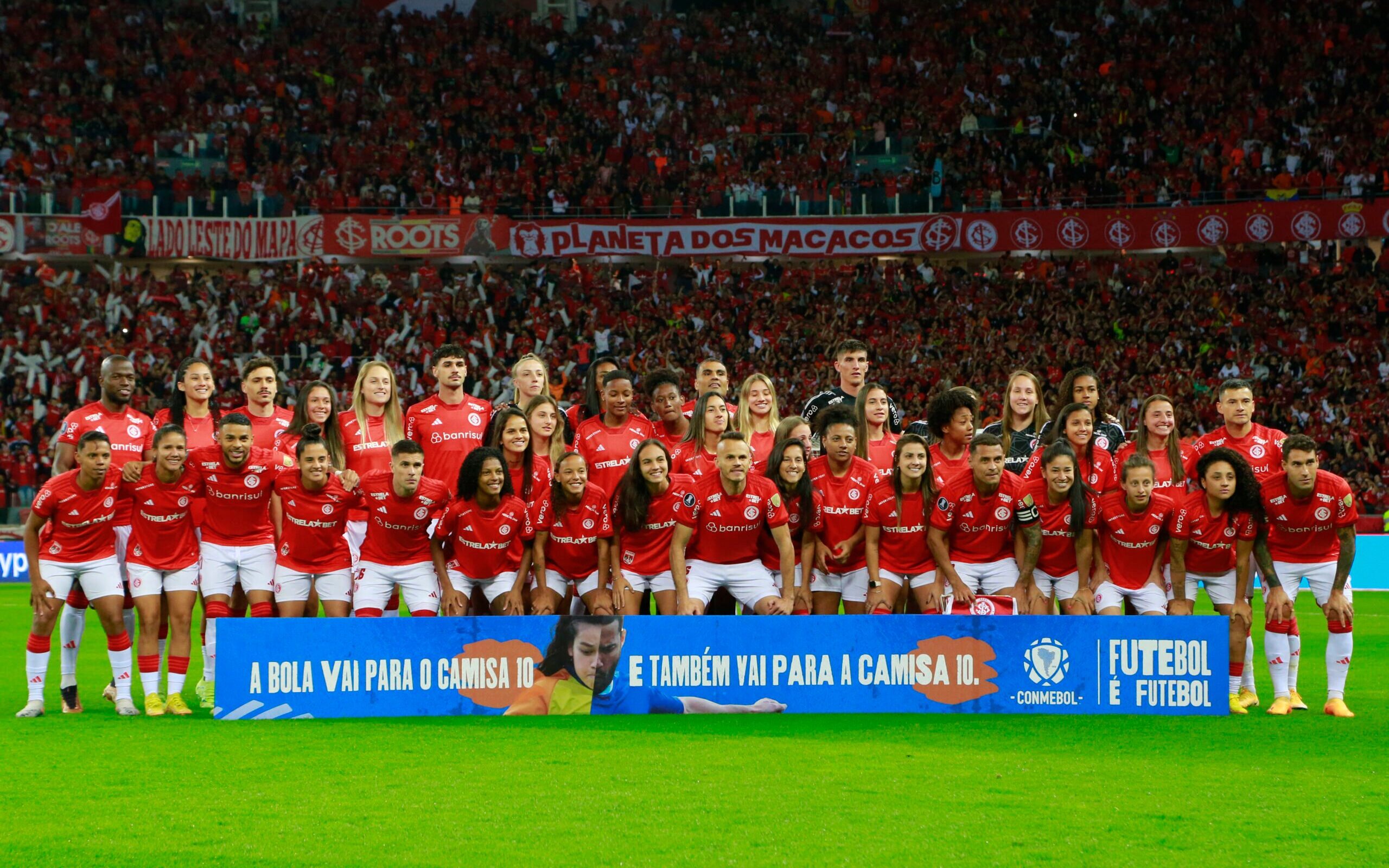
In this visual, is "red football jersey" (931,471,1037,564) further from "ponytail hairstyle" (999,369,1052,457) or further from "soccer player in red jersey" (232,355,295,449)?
"soccer player in red jersey" (232,355,295,449)

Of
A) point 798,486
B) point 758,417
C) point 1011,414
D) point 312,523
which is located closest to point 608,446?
point 758,417

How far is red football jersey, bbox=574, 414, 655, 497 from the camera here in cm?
959

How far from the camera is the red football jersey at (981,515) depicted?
345 inches

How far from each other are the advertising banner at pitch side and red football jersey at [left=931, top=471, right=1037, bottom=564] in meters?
0.84

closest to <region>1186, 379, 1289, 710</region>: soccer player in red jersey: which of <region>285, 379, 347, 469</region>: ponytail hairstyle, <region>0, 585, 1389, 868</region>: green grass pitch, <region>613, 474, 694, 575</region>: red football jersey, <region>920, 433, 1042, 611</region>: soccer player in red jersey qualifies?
<region>0, 585, 1389, 868</region>: green grass pitch

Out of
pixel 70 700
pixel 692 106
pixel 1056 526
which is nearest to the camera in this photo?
pixel 70 700

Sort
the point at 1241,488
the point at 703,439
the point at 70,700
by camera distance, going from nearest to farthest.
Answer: the point at 1241,488
the point at 70,700
the point at 703,439

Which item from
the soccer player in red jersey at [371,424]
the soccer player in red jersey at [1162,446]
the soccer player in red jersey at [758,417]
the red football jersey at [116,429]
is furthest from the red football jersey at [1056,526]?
the red football jersey at [116,429]

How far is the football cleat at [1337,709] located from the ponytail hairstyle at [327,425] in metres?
6.07

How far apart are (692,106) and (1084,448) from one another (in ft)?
78.3

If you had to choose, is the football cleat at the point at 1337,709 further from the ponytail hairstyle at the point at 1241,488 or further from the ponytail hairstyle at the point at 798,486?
the ponytail hairstyle at the point at 798,486

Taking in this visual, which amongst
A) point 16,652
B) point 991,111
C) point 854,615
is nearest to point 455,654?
point 854,615

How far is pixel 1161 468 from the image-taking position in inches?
365

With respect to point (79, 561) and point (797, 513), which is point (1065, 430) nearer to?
point (797, 513)
